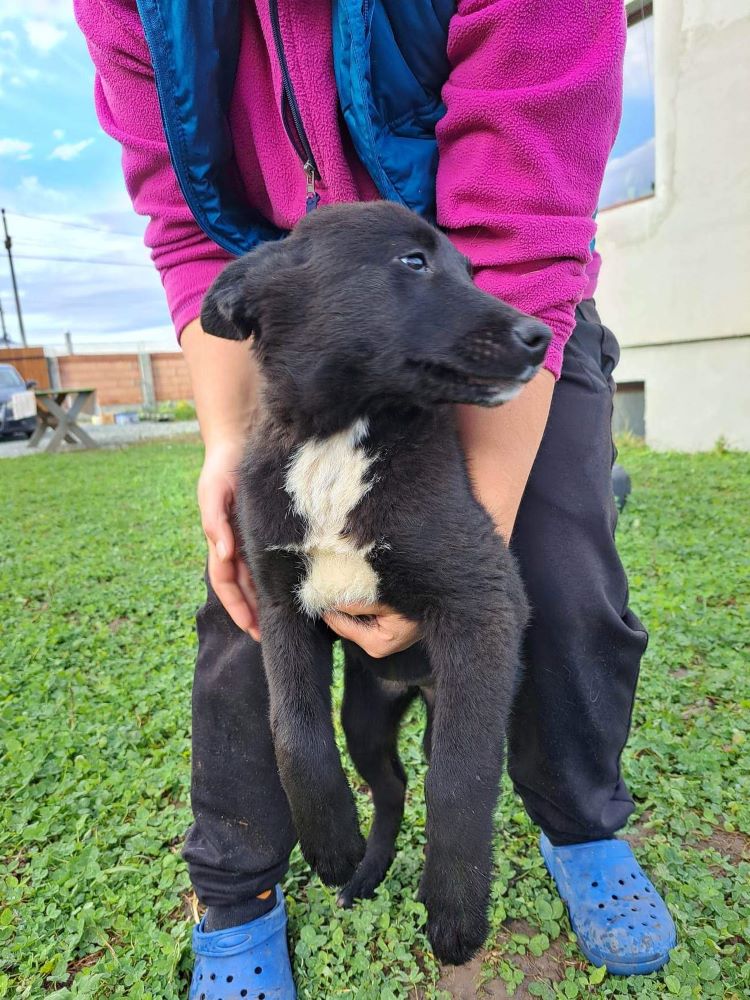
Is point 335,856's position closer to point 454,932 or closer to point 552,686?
point 454,932

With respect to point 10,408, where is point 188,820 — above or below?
below

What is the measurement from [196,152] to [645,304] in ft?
→ 29.3

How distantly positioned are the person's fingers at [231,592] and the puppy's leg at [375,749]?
0.33 meters

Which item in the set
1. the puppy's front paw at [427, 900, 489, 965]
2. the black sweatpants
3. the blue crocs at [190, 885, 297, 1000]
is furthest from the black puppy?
the blue crocs at [190, 885, 297, 1000]

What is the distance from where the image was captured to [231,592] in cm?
194

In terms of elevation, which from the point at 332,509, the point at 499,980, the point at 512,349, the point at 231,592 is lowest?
the point at 499,980

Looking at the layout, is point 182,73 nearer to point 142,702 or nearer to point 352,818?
point 352,818

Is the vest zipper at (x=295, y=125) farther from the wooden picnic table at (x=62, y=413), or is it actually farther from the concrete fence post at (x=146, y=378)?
the concrete fence post at (x=146, y=378)

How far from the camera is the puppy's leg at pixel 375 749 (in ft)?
7.07

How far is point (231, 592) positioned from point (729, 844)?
5.42ft

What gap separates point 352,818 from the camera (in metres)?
1.79

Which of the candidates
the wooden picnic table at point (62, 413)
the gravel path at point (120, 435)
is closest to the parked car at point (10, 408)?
the gravel path at point (120, 435)

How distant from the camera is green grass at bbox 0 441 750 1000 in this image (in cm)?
189

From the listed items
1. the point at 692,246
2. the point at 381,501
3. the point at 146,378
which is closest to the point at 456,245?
the point at 381,501
